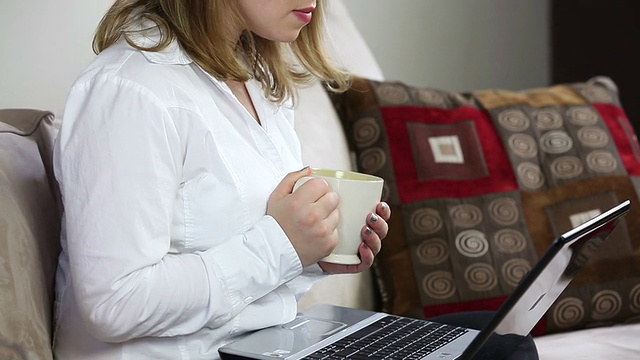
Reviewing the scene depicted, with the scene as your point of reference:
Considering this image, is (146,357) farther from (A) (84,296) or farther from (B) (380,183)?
(B) (380,183)

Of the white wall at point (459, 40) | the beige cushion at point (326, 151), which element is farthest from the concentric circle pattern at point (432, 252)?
the white wall at point (459, 40)

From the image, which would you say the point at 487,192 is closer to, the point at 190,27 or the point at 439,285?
the point at 439,285

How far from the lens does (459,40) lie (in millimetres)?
2773

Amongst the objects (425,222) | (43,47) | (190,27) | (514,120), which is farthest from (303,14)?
(514,120)

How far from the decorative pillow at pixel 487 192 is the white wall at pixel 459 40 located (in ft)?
2.68

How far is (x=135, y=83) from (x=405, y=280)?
0.79m

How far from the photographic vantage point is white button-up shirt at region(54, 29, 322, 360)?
976mm

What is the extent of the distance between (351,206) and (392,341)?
168mm

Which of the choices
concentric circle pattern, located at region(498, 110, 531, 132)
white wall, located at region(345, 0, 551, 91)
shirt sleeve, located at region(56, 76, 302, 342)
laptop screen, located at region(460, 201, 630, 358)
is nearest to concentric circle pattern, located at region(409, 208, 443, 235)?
concentric circle pattern, located at region(498, 110, 531, 132)

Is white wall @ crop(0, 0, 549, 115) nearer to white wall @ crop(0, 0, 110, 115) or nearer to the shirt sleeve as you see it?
white wall @ crop(0, 0, 110, 115)

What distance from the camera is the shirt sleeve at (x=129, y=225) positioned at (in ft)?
3.19

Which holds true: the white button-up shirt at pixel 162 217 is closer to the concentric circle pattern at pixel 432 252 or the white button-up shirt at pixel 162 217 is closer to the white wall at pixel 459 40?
the concentric circle pattern at pixel 432 252

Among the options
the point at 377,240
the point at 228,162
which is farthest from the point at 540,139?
the point at 228,162

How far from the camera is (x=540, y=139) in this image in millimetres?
1806
